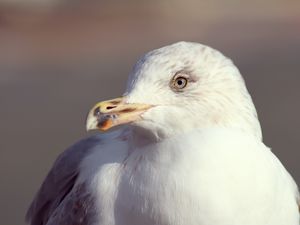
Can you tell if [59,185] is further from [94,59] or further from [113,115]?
[94,59]

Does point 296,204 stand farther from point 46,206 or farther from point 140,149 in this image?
point 46,206

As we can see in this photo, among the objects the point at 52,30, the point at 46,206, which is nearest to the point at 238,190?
the point at 46,206

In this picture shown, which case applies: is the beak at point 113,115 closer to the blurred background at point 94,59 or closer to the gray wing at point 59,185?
the gray wing at point 59,185

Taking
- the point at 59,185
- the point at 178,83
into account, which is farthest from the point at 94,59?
the point at 178,83

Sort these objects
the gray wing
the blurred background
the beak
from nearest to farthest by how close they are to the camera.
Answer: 1. the beak
2. the gray wing
3. the blurred background

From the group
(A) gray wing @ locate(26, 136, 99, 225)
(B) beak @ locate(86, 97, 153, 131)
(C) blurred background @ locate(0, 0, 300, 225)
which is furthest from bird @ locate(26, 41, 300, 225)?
(C) blurred background @ locate(0, 0, 300, 225)

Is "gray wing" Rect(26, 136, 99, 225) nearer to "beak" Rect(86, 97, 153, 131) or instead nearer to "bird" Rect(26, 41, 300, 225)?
"bird" Rect(26, 41, 300, 225)
